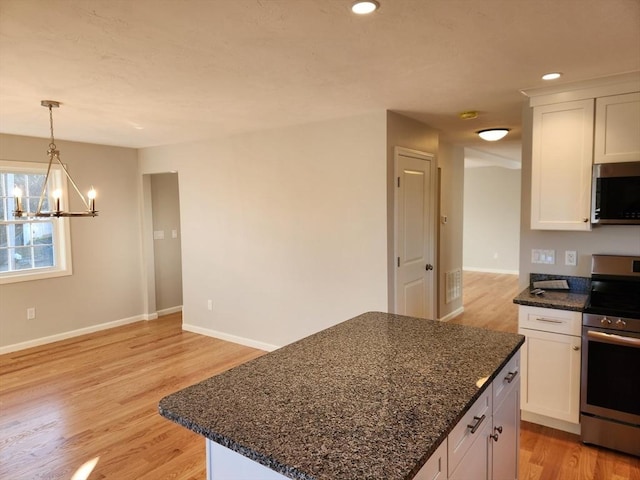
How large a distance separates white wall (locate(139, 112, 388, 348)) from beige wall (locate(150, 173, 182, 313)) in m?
0.72

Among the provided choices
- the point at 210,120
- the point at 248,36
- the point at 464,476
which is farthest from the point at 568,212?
the point at 210,120

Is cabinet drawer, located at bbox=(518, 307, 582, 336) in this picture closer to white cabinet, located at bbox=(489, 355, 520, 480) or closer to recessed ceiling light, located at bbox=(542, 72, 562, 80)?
white cabinet, located at bbox=(489, 355, 520, 480)

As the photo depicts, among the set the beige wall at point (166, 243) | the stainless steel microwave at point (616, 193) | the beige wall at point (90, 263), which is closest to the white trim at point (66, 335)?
the beige wall at point (90, 263)

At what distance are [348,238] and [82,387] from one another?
2795 millimetres

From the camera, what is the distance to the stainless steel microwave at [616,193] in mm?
2721

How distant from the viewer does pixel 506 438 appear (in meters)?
1.95

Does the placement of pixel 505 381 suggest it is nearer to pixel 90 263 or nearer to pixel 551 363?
pixel 551 363

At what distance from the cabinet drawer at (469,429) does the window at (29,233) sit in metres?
5.12

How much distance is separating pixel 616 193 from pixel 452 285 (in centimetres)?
320

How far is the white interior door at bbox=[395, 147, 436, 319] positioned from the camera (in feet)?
12.8

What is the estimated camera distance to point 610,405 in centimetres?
263

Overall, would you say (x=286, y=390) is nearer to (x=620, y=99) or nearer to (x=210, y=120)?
(x=620, y=99)

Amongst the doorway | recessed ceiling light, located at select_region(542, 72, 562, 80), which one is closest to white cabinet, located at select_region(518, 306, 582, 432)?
recessed ceiling light, located at select_region(542, 72, 562, 80)

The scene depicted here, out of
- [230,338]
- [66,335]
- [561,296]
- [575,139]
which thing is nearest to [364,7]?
[575,139]
